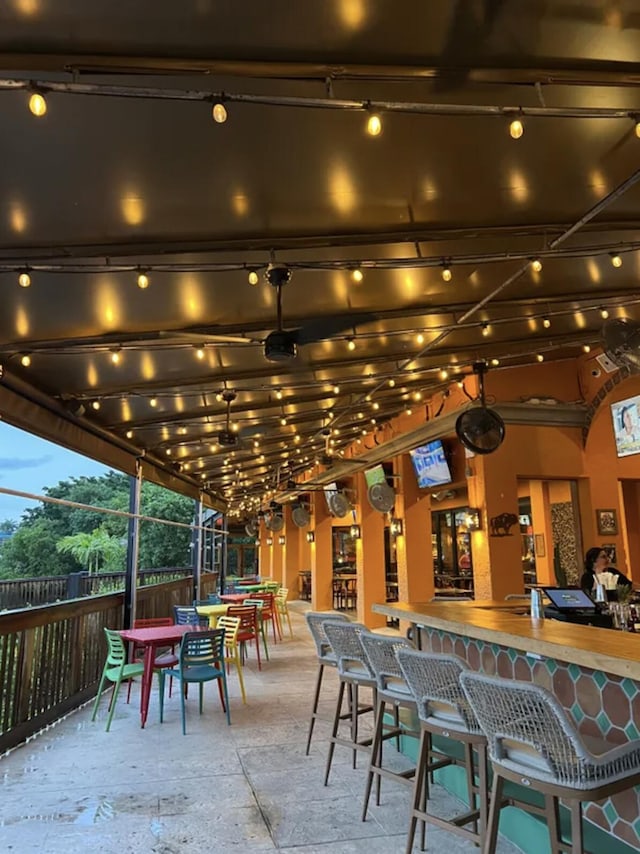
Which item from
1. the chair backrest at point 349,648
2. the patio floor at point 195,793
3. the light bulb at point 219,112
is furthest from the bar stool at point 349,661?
the light bulb at point 219,112

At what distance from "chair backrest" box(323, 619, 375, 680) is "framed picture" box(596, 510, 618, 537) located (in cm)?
593

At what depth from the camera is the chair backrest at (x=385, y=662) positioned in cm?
344

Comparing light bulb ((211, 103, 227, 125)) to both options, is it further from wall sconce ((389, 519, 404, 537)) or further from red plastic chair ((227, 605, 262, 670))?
wall sconce ((389, 519, 404, 537))

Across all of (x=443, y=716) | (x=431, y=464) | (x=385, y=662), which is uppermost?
(x=431, y=464)

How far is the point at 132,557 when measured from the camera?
7.92 m

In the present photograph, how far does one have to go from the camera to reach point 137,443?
27.1 feet

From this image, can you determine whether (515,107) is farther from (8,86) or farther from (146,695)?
(146,695)

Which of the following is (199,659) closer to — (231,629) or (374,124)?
(231,629)

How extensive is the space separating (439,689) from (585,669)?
0.70 meters

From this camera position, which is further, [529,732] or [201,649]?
[201,649]

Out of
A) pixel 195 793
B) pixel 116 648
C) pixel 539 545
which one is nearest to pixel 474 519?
pixel 539 545

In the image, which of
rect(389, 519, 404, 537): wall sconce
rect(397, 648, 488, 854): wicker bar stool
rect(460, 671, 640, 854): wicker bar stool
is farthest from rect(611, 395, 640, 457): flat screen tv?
rect(460, 671, 640, 854): wicker bar stool

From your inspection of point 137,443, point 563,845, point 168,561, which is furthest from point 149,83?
point 168,561

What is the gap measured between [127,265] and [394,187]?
61.9 inches
